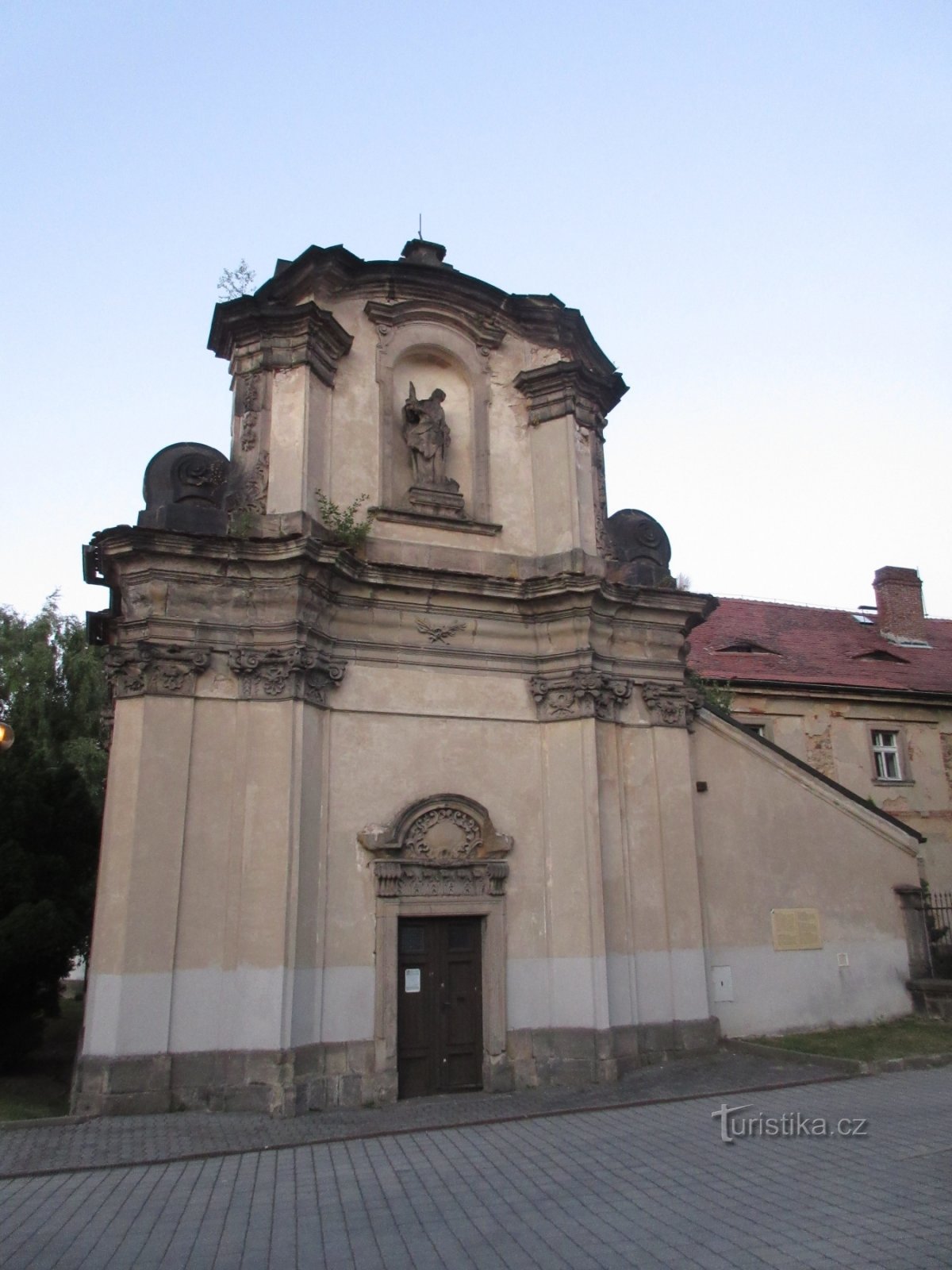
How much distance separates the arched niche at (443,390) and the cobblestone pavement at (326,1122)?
765 cm

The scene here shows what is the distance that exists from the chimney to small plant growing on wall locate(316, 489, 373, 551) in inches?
774

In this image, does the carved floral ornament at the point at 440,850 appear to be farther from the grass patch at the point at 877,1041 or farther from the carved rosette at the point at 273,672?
the grass patch at the point at 877,1041

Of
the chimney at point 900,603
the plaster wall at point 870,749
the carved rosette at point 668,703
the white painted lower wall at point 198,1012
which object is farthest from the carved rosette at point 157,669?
the chimney at point 900,603

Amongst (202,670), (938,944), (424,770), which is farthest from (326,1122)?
(938,944)

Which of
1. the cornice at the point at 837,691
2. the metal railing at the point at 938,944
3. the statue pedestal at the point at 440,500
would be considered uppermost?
the statue pedestal at the point at 440,500

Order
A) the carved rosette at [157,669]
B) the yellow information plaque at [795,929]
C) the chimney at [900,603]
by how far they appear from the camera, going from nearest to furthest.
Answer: the carved rosette at [157,669], the yellow information plaque at [795,929], the chimney at [900,603]

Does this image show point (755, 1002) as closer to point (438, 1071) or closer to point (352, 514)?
point (438, 1071)

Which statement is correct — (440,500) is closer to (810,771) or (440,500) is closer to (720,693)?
(810,771)

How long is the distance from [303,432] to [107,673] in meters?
4.09

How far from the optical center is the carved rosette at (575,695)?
13.0 metres

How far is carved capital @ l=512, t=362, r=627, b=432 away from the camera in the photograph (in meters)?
14.6

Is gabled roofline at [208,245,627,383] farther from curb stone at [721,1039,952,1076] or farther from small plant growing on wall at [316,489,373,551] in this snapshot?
curb stone at [721,1039,952,1076]

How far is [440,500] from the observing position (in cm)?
1395

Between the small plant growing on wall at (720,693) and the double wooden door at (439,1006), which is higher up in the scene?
the small plant growing on wall at (720,693)
